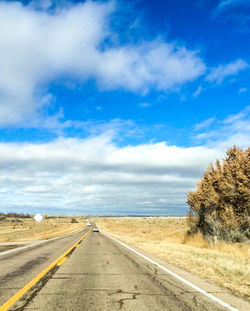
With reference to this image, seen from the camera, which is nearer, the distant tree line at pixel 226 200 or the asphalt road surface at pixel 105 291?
the asphalt road surface at pixel 105 291

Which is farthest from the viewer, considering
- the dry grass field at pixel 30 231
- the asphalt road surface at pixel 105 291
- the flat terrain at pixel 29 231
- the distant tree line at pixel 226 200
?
the dry grass field at pixel 30 231

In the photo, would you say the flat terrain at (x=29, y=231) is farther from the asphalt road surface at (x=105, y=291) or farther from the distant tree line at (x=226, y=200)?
the distant tree line at (x=226, y=200)

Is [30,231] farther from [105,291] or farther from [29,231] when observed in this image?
[105,291]

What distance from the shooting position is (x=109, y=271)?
393 inches

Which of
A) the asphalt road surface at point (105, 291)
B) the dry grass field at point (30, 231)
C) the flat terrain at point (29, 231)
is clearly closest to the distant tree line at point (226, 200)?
the asphalt road surface at point (105, 291)

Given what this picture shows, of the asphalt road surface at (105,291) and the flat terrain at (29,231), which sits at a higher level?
the asphalt road surface at (105,291)

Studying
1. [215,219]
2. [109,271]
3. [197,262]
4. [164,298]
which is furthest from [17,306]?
[215,219]

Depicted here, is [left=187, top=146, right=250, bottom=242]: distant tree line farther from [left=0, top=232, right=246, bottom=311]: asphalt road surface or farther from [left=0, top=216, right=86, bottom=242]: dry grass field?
[left=0, top=216, right=86, bottom=242]: dry grass field

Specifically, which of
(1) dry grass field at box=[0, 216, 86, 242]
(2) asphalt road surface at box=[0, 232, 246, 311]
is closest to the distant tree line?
(2) asphalt road surface at box=[0, 232, 246, 311]

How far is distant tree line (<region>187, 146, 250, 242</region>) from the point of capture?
21.8 m

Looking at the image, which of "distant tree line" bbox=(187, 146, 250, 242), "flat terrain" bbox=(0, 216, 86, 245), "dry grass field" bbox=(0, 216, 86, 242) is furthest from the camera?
"dry grass field" bbox=(0, 216, 86, 242)

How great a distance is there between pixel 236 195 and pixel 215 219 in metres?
3.20

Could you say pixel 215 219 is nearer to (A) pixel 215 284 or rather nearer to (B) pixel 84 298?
(A) pixel 215 284

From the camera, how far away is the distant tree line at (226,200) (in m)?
21.8
